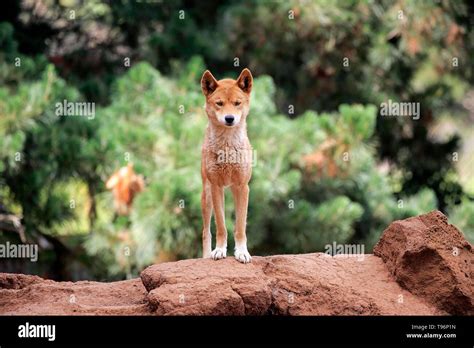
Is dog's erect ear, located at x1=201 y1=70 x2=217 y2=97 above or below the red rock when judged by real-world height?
above

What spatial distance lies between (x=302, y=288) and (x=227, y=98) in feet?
5.65

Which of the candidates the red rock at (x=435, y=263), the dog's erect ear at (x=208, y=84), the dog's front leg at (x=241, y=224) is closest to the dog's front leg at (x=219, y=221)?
the dog's front leg at (x=241, y=224)

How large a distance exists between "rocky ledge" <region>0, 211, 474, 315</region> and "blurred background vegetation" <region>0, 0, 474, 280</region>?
3.46m

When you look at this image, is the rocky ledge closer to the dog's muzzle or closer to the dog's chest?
the dog's chest

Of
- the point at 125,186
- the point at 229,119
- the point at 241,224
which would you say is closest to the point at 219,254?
the point at 241,224

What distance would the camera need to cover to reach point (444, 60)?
56.5 feet

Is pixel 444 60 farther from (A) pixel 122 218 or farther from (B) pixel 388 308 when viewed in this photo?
(B) pixel 388 308

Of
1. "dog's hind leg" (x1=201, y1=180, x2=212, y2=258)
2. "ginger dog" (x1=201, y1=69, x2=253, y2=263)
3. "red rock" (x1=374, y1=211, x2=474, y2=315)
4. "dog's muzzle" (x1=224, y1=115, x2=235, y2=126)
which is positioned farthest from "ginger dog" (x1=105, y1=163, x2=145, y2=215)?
"red rock" (x1=374, y1=211, x2=474, y2=315)

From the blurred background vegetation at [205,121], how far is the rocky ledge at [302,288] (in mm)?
3459

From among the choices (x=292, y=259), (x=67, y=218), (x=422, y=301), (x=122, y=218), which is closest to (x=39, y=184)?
(x=67, y=218)

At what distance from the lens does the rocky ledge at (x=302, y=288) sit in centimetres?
753

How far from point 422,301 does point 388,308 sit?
1.07ft

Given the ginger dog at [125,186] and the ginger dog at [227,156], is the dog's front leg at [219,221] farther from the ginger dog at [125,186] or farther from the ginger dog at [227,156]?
the ginger dog at [125,186]

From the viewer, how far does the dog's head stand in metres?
7.71
